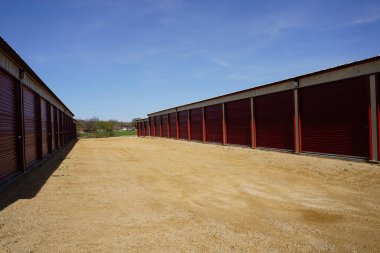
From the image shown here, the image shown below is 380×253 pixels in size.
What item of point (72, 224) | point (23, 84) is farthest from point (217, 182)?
point (23, 84)

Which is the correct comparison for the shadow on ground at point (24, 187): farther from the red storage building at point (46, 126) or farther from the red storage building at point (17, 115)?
the red storage building at point (46, 126)

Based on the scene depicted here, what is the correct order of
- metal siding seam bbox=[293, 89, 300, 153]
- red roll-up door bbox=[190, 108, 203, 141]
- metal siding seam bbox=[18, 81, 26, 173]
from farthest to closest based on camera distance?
red roll-up door bbox=[190, 108, 203, 141] → metal siding seam bbox=[293, 89, 300, 153] → metal siding seam bbox=[18, 81, 26, 173]

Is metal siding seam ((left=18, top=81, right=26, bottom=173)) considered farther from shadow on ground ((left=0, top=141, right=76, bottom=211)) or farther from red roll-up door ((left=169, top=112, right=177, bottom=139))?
red roll-up door ((left=169, top=112, right=177, bottom=139))

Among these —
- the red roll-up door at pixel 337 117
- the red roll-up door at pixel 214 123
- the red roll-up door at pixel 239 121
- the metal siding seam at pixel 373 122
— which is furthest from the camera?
the red roll-up door at pixel 214 123

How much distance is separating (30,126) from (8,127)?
411 centimetres

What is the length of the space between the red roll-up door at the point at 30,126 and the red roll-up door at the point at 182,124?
19.1 m

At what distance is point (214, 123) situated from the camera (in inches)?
1056

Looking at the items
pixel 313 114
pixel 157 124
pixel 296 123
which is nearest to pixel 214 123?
pixel 296 123

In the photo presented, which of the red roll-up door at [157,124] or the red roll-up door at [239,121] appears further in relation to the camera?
the red roll-up door at [157,124]

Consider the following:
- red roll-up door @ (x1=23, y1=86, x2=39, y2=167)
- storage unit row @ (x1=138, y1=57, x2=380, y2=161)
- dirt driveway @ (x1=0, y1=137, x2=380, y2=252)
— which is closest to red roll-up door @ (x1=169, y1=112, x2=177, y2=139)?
storage unit row @ (x1=138, y1=57, x2=380, y2=161)

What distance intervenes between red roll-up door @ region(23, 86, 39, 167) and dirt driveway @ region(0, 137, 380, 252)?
3193mm

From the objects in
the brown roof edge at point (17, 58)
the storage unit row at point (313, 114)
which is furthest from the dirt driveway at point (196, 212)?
the brown roof edge at point (17, 58)

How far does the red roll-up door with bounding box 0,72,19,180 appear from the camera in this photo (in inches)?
400

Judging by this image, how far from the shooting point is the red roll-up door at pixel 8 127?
10.1 m
